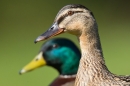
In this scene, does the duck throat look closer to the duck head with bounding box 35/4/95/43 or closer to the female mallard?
the duck head with bounding box 35/4/95/43

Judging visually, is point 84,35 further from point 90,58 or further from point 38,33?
point 38,33

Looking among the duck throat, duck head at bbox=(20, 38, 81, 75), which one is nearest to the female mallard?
duck head at bbox=(20, 38, 81, 75)

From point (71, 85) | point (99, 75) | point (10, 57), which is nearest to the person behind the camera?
point (99, 75)

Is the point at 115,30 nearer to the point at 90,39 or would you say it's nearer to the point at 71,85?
the point at 71,85

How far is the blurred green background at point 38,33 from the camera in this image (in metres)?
8.09

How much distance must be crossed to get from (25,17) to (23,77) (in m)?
4.17

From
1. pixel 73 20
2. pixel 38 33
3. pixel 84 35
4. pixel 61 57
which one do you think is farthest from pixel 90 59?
pixel 38 33

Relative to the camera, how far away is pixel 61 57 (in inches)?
195

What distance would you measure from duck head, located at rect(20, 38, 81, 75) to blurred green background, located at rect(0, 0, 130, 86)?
89.1 inches

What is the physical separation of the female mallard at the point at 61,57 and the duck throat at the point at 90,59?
1650mm

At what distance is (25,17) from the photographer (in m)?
11.9

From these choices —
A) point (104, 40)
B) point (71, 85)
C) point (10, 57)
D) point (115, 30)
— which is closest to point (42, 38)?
point (71, 85)

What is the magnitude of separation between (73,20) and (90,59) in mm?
251

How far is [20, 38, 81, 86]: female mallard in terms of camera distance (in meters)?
4.86
